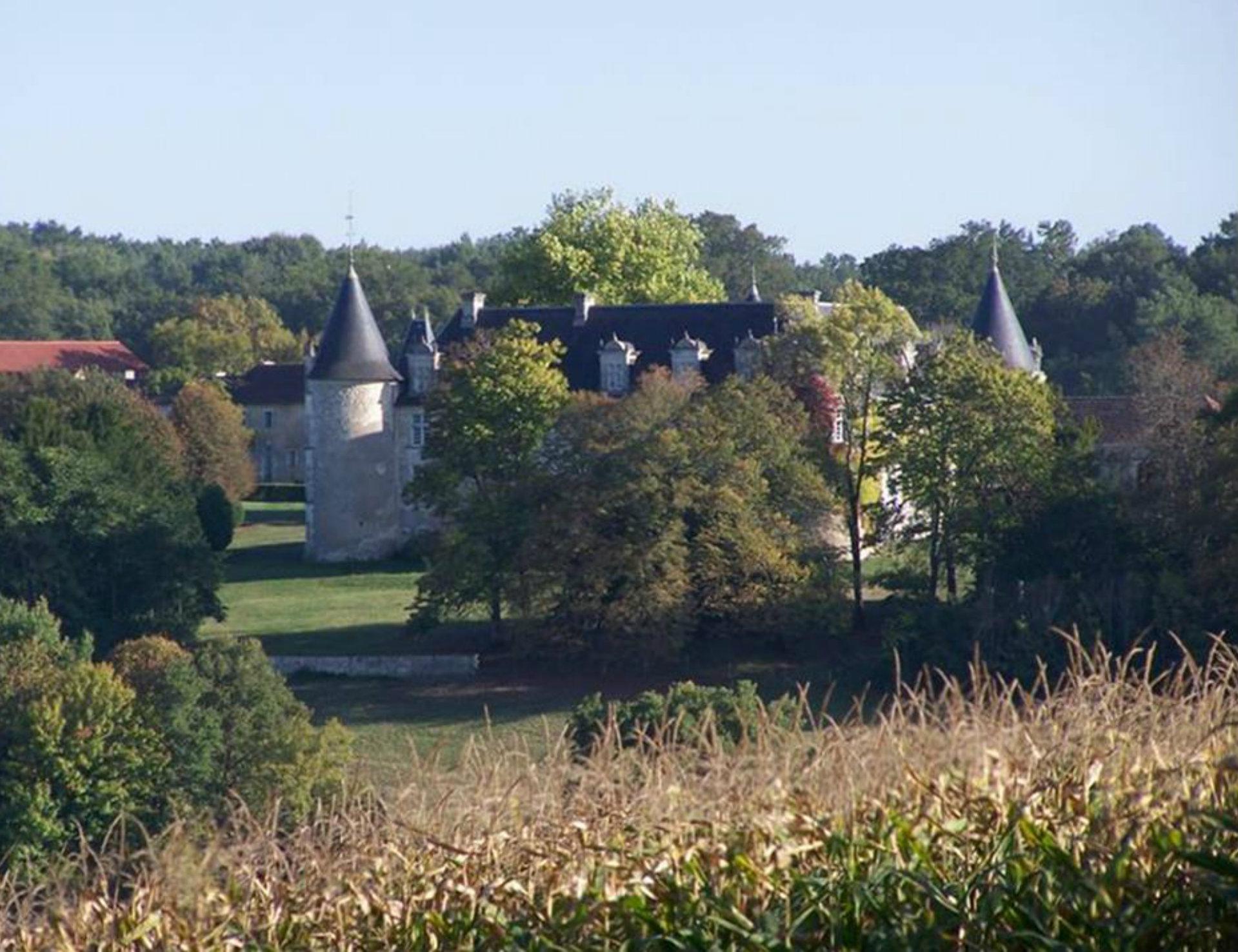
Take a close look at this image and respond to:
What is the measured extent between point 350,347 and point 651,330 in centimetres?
667

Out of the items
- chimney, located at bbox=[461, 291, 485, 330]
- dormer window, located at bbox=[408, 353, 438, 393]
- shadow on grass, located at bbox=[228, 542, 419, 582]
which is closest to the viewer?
shadow on grass, located at bbox=[228, 542, 419, 582]

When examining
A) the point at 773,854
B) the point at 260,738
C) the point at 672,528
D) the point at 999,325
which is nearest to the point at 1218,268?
the point at 999,325

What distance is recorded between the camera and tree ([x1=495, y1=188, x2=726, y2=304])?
52.2 meters

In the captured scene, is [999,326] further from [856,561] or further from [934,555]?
[934,555]

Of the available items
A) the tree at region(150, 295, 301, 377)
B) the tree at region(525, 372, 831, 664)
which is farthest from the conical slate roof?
the tree at region(150, 295, 301, 377)

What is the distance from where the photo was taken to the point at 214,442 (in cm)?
5384

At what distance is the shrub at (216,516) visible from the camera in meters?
46.5

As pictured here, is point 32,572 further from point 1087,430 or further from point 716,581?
point 1087,430

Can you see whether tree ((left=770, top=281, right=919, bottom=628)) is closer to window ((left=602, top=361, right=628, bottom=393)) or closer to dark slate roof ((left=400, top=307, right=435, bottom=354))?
window ((left=602, top=361, right=628, bottom=393))

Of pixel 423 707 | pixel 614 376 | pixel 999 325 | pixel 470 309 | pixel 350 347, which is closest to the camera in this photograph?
pixel 423 707

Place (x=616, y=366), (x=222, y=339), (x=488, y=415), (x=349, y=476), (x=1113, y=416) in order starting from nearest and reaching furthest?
(x=488, y=415) < (x=1113, y=416) < (x=616, y=366) < (x=349, y=476) < (x=222, y=339)

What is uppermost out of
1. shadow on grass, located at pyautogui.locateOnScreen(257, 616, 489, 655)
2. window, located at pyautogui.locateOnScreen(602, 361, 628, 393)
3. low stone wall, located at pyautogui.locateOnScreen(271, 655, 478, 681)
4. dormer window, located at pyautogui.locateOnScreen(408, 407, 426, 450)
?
window, located at pyautogui.locateOnScreen(602, 361, 628, 393)

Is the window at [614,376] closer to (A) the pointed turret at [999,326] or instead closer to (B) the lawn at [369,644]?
(B) the lawn at [369,644]

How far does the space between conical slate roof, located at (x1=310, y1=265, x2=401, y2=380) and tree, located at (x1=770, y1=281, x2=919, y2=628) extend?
11.0 meters
